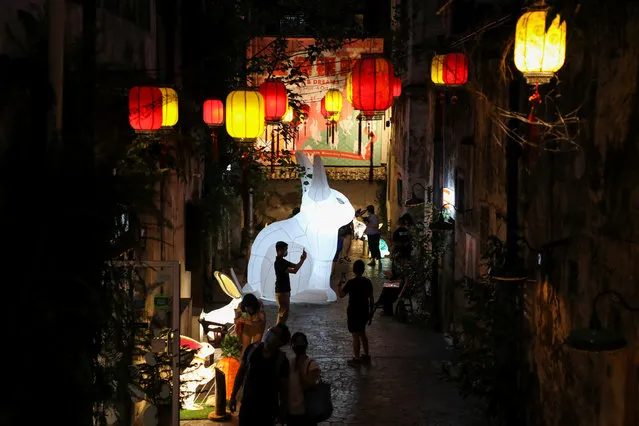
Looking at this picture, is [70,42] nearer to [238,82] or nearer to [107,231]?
[107,231]

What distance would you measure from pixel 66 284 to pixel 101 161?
0.92 metres

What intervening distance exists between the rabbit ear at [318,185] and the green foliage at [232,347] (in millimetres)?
7331

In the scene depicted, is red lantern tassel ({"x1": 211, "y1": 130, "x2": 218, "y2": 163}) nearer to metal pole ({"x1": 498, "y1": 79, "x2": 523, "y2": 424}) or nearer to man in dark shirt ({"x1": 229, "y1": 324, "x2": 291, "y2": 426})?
metal pole ({"x1": 498, "y1": 79, "x2": 523, "y2": 424})

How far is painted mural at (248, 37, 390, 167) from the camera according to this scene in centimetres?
2649

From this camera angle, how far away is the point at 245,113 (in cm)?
1427

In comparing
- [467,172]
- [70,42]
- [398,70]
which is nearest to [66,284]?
[70,42]

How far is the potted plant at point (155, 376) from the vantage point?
10.1 m

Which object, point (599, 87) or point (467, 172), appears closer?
point (599, 87)

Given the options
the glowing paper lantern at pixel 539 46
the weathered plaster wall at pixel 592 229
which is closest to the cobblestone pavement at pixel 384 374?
the weathered plaster wall at pixel 592 229

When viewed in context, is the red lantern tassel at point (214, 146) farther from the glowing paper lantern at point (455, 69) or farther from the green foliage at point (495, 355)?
the green foliage at point (495, 355)

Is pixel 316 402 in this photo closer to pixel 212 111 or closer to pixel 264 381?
pixel 264 381

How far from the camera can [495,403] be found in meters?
10.9

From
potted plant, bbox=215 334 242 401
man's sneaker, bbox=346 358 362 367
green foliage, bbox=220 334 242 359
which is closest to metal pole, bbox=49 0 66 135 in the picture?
potted plant, bbox=215 334 242 401

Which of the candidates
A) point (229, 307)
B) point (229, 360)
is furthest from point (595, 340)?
point (229, 307)
